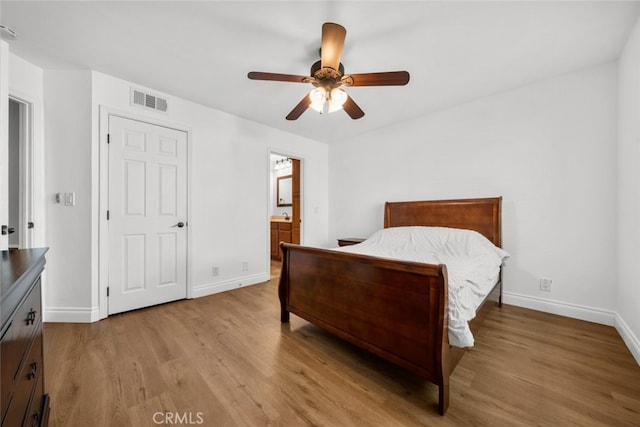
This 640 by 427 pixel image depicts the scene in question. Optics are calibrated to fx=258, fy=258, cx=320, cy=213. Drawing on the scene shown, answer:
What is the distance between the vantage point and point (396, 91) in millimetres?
2859

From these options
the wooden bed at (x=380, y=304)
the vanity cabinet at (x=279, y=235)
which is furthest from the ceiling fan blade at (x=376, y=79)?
the vanity cabinet at (x=279, y=235)

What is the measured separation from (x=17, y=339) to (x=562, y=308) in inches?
152

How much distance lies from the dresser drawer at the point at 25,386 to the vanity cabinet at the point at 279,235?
3978 millimetres

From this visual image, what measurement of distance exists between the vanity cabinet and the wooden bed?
9.11 feet

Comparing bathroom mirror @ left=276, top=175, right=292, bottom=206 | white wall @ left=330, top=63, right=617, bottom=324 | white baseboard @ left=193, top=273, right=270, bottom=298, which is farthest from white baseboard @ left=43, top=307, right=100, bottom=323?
bathroom mirror @ left=276, top=175, right=292, bottom=206

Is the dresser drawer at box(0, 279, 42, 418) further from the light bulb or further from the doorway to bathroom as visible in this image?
the doorway to bathroom

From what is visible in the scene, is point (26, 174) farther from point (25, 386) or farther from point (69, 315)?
point (25, 386)

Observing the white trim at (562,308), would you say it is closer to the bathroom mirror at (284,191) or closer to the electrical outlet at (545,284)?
the electrical outlet at (545,284)

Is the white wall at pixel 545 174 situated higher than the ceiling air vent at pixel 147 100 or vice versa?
the ceiling air vent at pixel 147 100

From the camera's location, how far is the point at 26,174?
91.0 inches

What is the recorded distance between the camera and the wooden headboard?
288 cm

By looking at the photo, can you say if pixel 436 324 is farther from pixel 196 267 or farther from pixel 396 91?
pixel 196 267

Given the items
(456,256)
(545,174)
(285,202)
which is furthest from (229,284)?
(545,174)

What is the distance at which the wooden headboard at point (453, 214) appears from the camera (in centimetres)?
288
